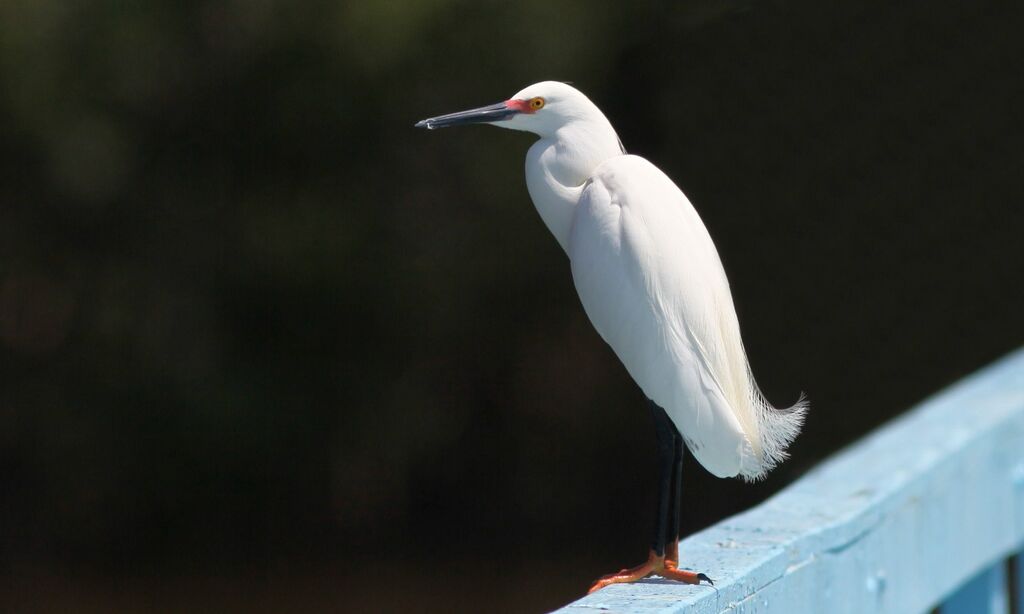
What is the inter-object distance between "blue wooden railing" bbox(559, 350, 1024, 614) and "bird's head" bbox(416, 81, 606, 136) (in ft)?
1.16

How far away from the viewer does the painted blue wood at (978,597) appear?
5.43 ft

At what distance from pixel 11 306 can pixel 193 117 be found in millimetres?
976

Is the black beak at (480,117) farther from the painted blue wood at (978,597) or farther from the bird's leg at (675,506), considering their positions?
the painted blue wood at (978,597)

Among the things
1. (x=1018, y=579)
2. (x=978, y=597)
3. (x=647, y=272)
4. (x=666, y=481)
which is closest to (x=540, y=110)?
(x=647, y=272)

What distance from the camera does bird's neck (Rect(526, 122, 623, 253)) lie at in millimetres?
967

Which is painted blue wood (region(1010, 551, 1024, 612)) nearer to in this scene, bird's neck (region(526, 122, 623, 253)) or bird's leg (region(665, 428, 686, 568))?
bird's leg (region(665, 428, 686, 568))

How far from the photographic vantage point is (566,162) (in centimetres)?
97

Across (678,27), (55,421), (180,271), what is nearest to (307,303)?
(180,271)

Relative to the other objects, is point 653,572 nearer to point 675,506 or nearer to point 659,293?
point 675,506

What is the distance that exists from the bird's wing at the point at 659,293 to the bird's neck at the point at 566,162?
13 mm

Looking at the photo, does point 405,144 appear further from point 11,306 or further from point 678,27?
point 11,306

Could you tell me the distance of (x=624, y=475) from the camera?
15.0 feet

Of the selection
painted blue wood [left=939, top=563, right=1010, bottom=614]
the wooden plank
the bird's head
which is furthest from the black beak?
the wooden plank

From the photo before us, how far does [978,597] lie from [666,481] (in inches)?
34.1
